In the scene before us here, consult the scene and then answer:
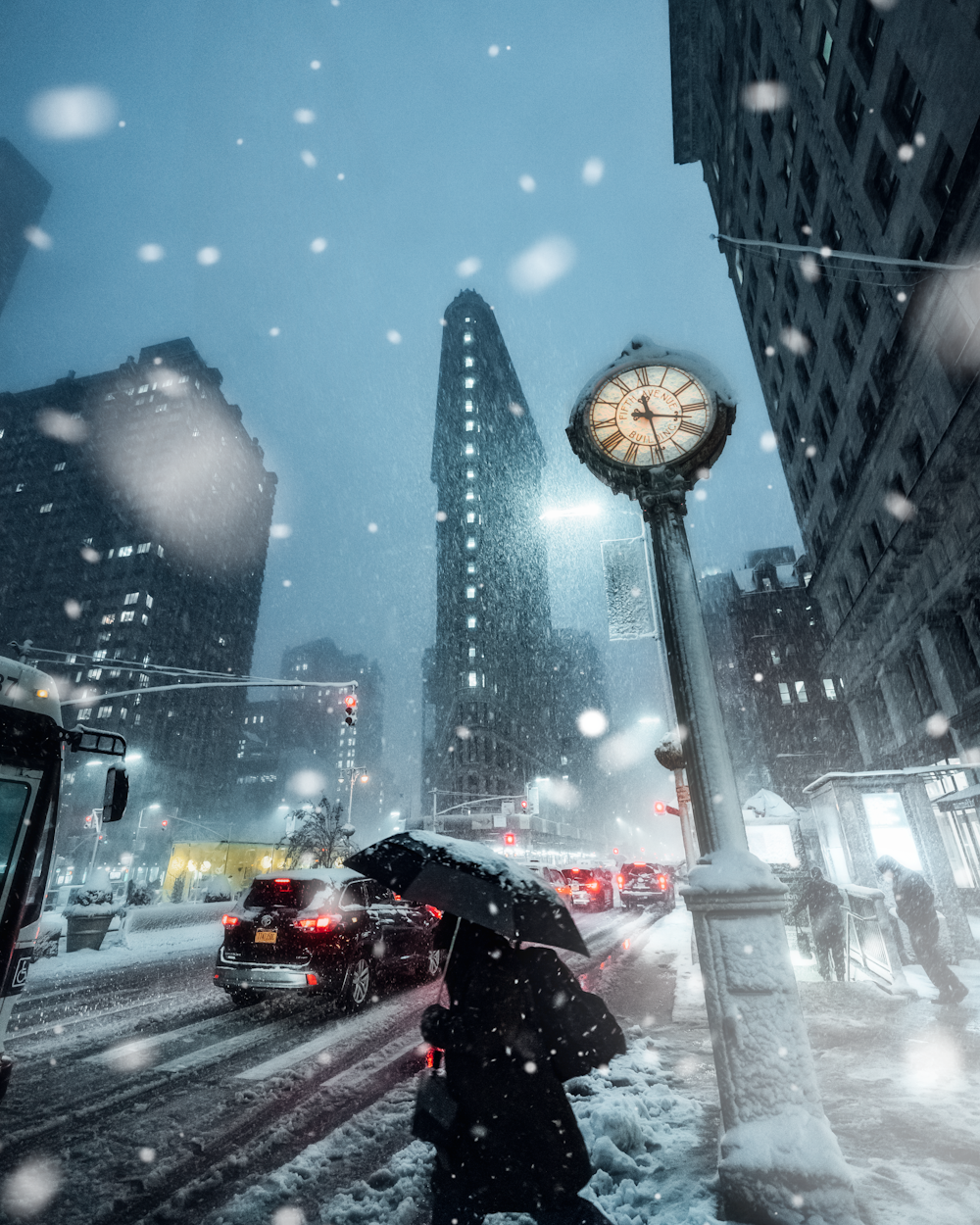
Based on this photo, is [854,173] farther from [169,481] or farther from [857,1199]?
[169,481]

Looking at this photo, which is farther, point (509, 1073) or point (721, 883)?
point (721, 883)

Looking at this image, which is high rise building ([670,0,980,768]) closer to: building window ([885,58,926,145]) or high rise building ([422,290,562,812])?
building window ([885,58,926,145])

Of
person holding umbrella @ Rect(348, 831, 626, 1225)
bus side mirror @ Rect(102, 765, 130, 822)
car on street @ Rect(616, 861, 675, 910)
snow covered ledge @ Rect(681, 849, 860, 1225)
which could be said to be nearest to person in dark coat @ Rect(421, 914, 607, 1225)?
person holding umbrella @ Rect(348, 831, 626, 1225)

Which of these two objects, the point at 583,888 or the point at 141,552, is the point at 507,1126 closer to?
the point at 583,888

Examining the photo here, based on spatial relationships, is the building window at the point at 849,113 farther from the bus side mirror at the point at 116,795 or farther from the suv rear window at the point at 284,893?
the bus side mirror at the point at 116,795

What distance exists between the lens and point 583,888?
24938 millimetres

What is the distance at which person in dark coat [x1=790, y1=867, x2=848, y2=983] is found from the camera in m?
10.3

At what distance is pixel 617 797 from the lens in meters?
192

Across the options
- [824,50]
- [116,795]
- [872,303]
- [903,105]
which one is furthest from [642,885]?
[824,50]

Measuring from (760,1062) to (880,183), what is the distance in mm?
27034

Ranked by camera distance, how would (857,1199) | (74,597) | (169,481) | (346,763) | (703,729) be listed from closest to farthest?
(857,1199) < (703,729) < (74,597) < (169,481) < (346,763)

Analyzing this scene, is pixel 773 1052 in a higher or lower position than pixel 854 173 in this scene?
lower

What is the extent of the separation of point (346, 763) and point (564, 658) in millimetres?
73463

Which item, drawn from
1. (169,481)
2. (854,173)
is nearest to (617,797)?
(169,481)
